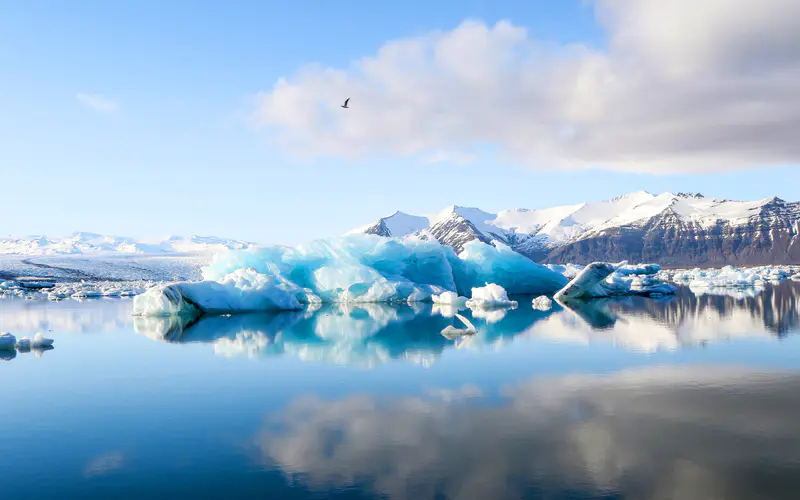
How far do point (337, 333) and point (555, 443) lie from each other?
44.0 feet

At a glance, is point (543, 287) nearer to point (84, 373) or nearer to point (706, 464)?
point (84, 373)

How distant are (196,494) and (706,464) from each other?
209 inches

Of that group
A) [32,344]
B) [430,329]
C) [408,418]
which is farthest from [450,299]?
[408,418]

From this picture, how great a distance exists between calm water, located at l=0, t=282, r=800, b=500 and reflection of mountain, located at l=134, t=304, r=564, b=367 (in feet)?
0.67

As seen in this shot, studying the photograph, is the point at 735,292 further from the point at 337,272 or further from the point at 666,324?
the point at 337,272

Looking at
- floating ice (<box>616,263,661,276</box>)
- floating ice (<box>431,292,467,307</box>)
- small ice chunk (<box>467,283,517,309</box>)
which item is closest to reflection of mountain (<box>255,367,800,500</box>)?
small ice chunk (<box>467,283,517,309</box>)

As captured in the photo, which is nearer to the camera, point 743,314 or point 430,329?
point 430,329

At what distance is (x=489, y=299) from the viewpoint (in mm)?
33062

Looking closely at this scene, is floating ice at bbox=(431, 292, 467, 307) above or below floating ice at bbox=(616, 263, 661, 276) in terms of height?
below

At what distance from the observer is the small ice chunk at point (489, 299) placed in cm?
3281

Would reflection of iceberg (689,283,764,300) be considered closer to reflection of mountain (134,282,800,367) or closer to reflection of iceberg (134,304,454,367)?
Result: reflection of mountain (134,282,800,367)

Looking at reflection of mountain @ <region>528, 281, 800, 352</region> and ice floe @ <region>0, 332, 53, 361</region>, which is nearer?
ice floe @ <region>0, 332, 53, 361</region>

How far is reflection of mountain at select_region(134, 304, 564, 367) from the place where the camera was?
15766 millimetres

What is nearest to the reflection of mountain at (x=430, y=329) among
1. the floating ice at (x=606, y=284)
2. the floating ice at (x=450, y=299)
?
the floating ice at (x=450, y=299)
